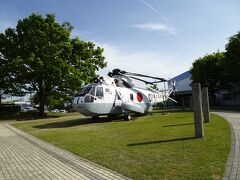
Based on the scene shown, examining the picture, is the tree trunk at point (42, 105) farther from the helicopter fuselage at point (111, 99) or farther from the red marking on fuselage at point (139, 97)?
the red marking on fuselage at point (139, 97)

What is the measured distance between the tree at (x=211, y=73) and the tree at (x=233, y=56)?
7455 mm

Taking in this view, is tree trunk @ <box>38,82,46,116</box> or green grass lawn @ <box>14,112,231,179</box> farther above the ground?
tree trunk @ <box>38,82,46,116</box>

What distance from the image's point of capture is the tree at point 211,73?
53781 mm

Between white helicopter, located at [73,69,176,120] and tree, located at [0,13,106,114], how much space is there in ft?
37.1

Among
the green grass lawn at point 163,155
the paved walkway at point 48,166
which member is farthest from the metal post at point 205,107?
the paved walkway at point 48,166

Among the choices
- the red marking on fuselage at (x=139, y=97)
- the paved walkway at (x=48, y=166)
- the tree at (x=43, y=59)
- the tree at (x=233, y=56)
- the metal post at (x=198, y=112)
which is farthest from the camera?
the tree at (x=233, y=56)

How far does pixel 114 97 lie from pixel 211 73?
3518cm

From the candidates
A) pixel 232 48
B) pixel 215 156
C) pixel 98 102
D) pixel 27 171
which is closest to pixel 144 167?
pixel 215 156

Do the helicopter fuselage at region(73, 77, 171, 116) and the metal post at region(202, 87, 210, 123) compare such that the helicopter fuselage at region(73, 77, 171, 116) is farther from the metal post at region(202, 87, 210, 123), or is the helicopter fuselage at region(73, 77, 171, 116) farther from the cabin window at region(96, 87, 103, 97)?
the metal post at region(202, 87, 210, 123)

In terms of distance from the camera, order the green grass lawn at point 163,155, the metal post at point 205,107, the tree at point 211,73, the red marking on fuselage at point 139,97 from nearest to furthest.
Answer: the green grass lawn at point 163,155 → the metal post at point 205,107 → the red marking on fuselage at point 139,97 → the tree at point 211,73

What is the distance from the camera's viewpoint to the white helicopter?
2275 centimetres

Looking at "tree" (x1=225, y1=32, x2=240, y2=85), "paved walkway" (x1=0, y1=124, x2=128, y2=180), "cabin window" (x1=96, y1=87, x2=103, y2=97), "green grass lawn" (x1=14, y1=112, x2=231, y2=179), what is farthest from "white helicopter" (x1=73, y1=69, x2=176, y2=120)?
"tree" (x1=225, y1=32, x2=240, y2=85)

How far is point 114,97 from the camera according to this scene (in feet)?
81.9

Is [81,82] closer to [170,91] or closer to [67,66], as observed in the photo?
[67,66]
